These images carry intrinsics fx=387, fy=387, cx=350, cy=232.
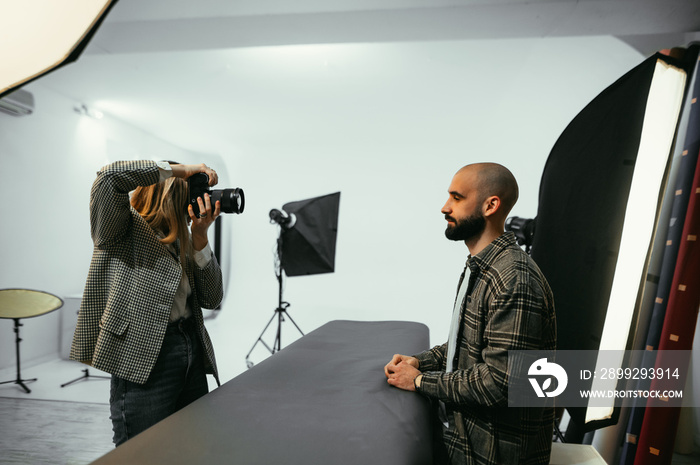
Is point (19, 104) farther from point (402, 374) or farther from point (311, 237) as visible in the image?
point (402, 374)

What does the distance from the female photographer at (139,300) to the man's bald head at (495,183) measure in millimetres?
800

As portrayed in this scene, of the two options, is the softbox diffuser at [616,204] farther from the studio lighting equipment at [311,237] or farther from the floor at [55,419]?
the studio lighting equipment at [311,237]

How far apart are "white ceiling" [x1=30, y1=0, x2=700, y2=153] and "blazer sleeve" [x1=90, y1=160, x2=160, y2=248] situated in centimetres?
47

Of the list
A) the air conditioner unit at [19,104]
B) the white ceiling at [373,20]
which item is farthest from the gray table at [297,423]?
the air conditioner unit at [19,104]

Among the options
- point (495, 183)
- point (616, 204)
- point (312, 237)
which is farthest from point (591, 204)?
point (312, 237)

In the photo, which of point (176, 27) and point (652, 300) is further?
point (176, 27)

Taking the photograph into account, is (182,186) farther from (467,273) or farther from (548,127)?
(548,127)

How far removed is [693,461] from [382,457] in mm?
2465

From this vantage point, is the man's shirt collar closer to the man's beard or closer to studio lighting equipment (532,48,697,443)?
the man's beard

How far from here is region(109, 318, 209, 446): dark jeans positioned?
108 cm

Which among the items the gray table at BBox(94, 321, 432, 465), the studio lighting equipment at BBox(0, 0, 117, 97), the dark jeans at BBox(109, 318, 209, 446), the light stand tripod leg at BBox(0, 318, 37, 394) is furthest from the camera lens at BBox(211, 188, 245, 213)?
the light stand tripod leg at BBox(0, 318, 37, 394)

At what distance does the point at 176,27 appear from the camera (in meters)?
2.25

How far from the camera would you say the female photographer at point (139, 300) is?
1.06 m

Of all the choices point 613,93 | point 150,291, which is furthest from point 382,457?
point 613,93
